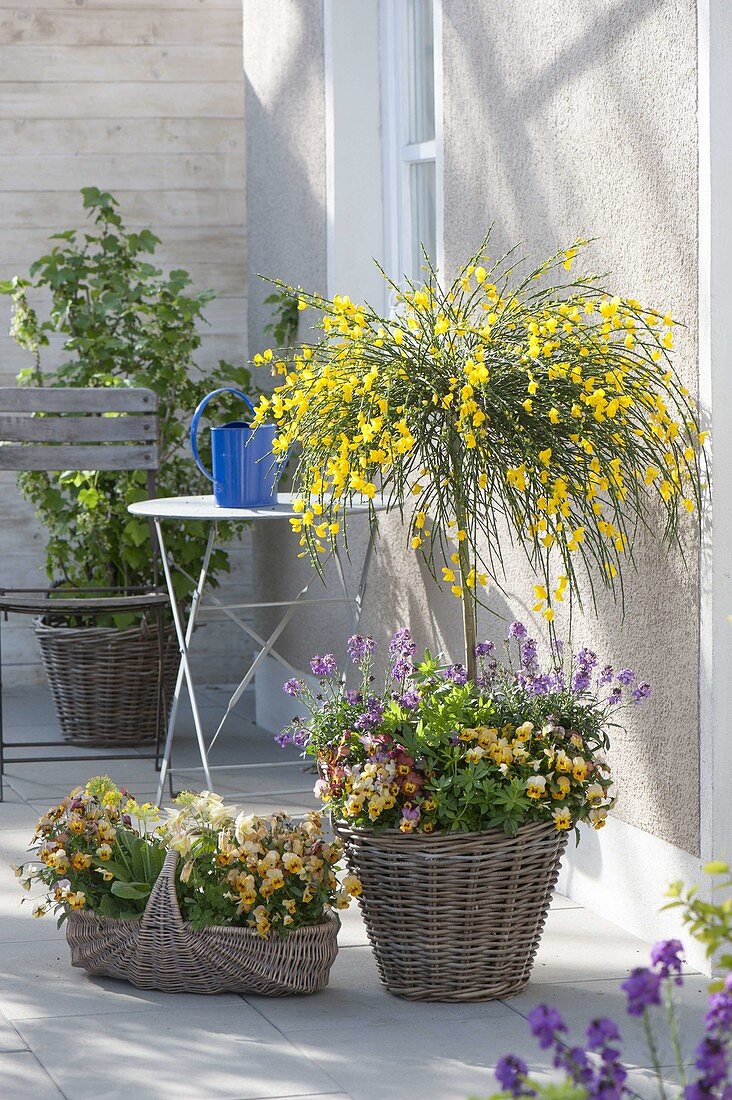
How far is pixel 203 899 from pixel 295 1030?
26 cm

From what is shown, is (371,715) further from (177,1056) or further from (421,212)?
(421,212)

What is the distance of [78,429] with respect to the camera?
14.7ft

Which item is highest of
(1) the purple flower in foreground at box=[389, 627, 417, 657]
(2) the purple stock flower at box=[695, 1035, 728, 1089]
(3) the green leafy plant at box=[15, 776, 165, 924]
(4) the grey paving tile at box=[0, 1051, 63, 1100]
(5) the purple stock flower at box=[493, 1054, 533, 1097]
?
(1) the purple flower in foreground at box=[389, 627, 417, 657]

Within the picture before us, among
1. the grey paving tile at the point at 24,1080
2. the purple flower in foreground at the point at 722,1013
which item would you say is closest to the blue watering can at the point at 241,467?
the grey paving tile at the point at 24,1080

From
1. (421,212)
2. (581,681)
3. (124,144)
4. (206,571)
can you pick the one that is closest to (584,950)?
(581,681)

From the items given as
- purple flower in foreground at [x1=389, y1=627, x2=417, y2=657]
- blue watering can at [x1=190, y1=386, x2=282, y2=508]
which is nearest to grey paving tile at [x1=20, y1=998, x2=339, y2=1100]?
purple flower in foreground at [x1=389, y1=627, x2=417, y2=657]

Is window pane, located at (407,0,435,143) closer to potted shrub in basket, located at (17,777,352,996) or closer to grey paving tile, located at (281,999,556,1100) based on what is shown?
potted shrub in basket, located at (17,777,352,996)

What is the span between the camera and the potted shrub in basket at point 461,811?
2445 millimetres

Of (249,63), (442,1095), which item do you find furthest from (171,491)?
(442,1095)

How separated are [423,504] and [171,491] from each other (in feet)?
8.23

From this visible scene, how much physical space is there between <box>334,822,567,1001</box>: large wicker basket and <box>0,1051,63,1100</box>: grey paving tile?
58 centimetres

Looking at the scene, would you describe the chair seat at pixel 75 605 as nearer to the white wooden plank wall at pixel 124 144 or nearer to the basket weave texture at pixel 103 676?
the basket weave texture at pixel 103 676

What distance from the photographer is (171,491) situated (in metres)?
5.05

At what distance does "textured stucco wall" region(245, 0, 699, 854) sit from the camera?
2637 millimetres
